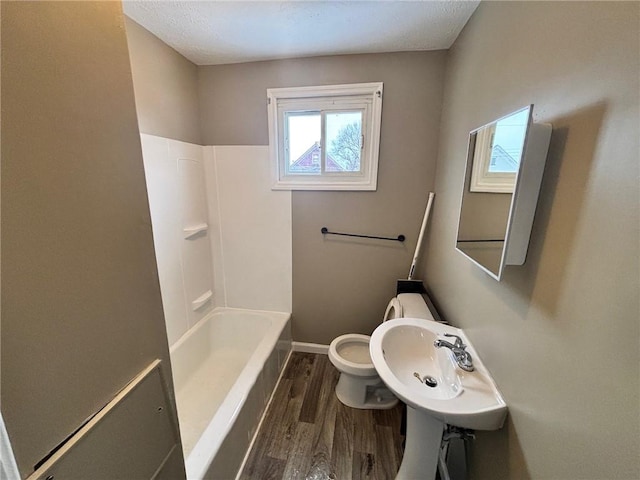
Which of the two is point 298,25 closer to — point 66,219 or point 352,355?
point 66,219

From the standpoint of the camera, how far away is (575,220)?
2.19ft

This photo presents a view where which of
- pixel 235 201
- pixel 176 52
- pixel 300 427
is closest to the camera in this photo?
pixel 300 427

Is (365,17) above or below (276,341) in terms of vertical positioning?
above

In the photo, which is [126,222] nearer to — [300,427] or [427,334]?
[427,334]

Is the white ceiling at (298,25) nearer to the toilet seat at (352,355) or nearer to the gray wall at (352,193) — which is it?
the gray wall at (352,193)

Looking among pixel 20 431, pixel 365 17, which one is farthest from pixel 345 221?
pixel 20 431

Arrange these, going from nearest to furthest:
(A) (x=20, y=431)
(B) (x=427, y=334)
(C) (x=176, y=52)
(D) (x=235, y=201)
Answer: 1. (A) (x=20, y=431)
2. (B) (x=427, y=334)
3. (C) (x=176, y=52)
4. (D) (x=235, y=201)

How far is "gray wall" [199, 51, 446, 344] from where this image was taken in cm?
187

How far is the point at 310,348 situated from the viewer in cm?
244

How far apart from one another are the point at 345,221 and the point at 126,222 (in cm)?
164

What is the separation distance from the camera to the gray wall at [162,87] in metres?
1.54

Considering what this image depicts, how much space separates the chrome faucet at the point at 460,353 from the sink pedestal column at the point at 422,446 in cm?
26

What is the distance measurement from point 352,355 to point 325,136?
171 centimetres

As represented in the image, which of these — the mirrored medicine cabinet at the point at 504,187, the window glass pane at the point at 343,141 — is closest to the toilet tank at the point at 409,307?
the mirrored medicine cabinet at the point at 504,187
